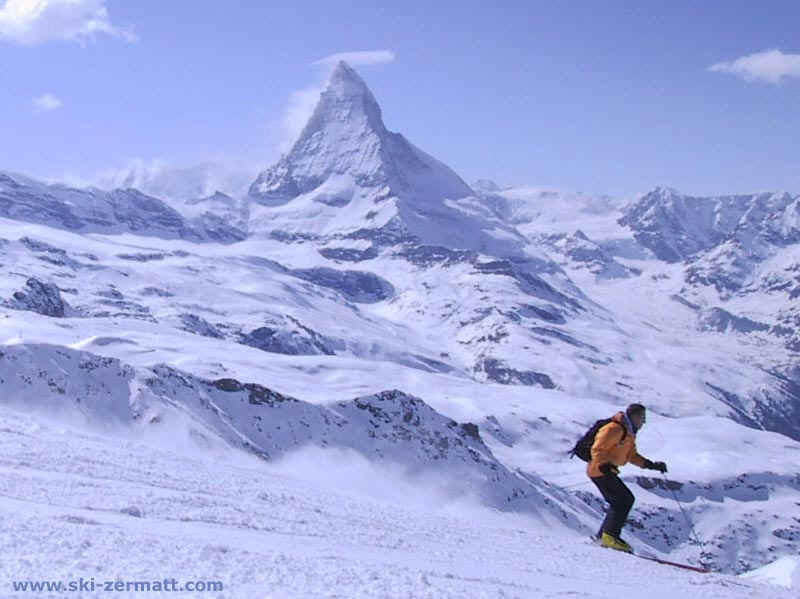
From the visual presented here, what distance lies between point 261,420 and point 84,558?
88772 millimetres

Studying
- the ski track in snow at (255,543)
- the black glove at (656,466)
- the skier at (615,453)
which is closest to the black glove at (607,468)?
the skier at (615,453)

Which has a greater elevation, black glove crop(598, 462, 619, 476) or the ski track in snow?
black glove crop(598, 462, 619, 476)

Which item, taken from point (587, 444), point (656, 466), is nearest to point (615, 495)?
point (587, 444)

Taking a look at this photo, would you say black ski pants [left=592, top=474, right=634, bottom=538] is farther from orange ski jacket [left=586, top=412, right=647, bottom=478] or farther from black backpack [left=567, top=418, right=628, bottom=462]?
black backpack [left=567, top=418, right=628, bottom=462]

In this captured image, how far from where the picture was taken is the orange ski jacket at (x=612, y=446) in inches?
619

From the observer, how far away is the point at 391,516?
1750 cm

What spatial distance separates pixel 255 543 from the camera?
11656 mm

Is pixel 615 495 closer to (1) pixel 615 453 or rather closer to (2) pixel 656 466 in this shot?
(1) pixel 615 453

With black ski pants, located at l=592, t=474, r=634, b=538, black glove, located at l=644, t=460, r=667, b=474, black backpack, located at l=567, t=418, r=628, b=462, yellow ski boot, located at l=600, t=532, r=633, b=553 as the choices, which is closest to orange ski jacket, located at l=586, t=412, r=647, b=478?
black ski pants, located at l=592, t=474, r=634, b=538

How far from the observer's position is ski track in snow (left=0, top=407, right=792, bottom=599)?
9344 mm

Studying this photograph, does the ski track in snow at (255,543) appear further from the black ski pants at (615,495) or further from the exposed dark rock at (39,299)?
the exposed dark rock at (39,299)

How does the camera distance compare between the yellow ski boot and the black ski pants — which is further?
the yellow ski boot

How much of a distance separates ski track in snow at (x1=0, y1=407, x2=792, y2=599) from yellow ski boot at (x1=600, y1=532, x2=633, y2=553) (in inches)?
22.3

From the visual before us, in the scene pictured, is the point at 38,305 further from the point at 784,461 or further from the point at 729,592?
the point at 729,592
